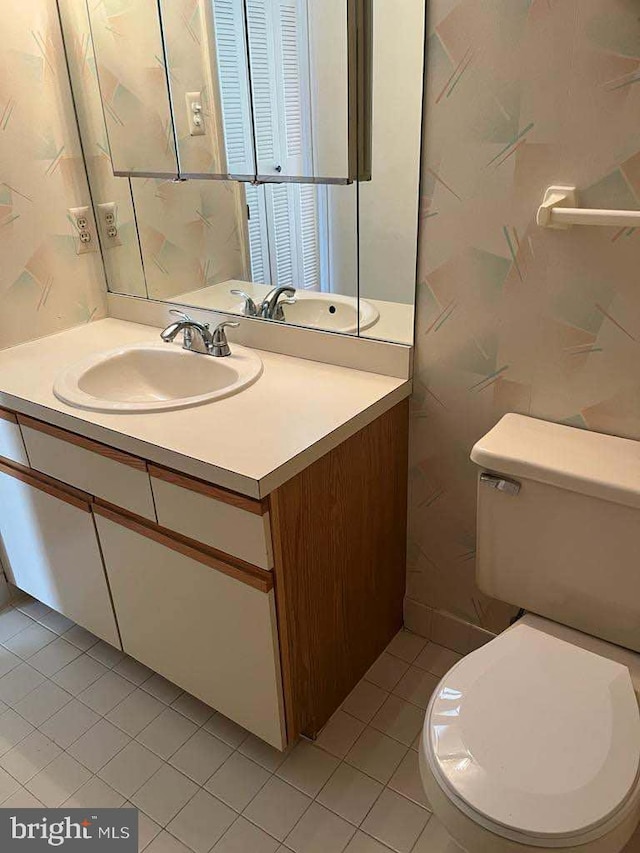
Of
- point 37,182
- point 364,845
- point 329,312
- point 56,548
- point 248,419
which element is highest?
point 37,182

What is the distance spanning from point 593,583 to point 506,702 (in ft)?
1.04

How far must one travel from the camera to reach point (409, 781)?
1498 mm

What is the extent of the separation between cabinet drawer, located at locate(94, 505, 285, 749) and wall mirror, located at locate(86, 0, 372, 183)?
2.97 feet

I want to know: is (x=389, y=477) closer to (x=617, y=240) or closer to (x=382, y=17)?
(x=617, y=240)

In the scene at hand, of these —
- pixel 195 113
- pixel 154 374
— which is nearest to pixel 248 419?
pixel 154 374

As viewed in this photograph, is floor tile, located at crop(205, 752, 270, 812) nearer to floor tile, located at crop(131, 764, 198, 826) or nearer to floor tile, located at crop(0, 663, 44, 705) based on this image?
floor tile, located at crop(131, 764, 198, 826)

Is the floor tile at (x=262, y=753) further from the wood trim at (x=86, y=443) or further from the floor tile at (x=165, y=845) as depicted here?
the wood trim at (x=86, y=443)

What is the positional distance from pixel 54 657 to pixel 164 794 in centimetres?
60

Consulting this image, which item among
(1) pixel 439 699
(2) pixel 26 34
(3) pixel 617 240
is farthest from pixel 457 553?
(2) pixel 26 34

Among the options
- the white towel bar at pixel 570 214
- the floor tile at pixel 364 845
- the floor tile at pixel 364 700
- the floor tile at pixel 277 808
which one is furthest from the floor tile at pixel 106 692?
the white towel bar at pixel 570 214

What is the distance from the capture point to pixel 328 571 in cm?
146

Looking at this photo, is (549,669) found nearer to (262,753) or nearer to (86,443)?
(262,753)

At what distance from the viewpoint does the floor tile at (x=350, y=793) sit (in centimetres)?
144

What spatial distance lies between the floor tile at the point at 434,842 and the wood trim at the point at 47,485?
3.46ft
